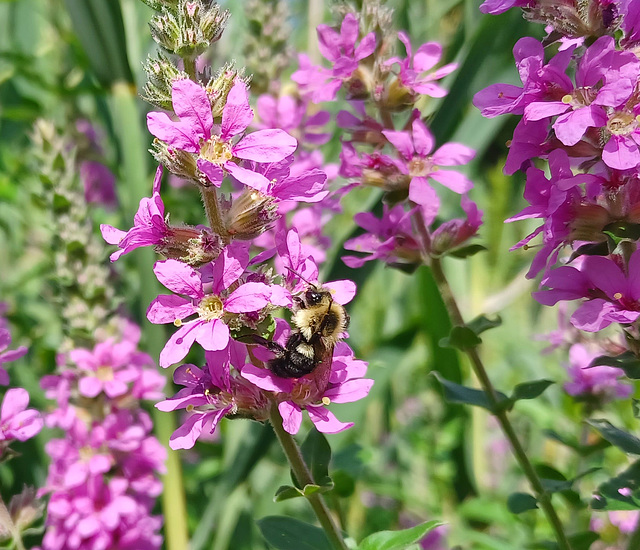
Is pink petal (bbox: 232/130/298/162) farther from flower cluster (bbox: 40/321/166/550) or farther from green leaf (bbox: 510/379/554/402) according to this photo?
flower cluster (bbox: 40/321/166/550)

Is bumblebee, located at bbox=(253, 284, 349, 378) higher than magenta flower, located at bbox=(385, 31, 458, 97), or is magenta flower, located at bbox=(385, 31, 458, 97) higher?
magenta flower, located at bbox=(385, 31, 458, 97)

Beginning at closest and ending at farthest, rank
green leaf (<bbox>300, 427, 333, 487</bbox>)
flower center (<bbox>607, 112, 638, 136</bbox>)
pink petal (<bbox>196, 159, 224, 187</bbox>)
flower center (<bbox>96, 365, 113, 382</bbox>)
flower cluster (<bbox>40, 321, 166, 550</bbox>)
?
pink petal (<bbox>196, 159, 224, 187</bbox>), flower center (<bbox>607, 112, 638, 136</bbox>), green leaf (<bbox>300, 427, 333, 487</bbox>), flower cluster (<bbox>40, 321, 166, 550</bbox>), flower center (<bbox>96, 365, 113, 382</bbox>)

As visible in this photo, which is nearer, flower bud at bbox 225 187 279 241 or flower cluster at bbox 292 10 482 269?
flower bud at bbox 225 187 279 241

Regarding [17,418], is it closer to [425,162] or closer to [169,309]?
[169,309]

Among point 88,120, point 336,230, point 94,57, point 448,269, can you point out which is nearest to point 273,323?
Answer: point 94,57

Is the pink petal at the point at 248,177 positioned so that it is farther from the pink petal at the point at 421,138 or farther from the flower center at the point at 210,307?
the pink petal at the point at 421,138

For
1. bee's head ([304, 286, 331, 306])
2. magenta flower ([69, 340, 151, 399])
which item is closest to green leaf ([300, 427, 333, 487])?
bee's head ([304, 286, 331, 306])

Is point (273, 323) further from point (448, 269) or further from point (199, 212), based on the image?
point (448, 269)
